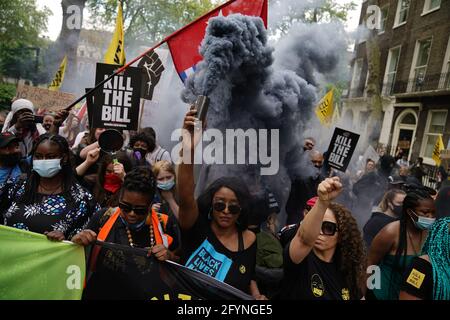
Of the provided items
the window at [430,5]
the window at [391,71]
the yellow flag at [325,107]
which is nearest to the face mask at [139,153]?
the yellow flag at [325,107]

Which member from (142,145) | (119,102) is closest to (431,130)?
(142,145)

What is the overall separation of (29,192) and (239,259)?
4.46 ft

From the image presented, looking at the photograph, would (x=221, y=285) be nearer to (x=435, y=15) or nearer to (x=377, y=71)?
(x=435, y=15)

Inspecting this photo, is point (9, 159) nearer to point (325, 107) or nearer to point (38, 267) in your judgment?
point (38, 267)

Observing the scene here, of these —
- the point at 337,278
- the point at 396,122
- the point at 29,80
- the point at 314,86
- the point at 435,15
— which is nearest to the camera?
the point at 337,278

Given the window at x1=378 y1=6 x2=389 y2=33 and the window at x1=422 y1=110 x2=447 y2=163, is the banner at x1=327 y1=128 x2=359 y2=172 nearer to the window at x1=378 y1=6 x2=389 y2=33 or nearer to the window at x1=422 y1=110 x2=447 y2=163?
the window at x1=422 y1=110 x2=447 y2=163

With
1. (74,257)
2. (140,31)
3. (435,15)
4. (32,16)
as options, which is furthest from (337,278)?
(32,16)

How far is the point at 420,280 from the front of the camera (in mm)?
1749

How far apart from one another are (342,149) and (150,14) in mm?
21169

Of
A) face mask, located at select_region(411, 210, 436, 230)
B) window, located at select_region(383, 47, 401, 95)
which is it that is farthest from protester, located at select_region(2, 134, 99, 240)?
window, located at select_region(383, 47, 401, 95)

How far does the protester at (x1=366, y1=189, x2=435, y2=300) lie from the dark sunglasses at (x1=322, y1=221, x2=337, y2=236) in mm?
601

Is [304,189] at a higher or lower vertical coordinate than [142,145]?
lower

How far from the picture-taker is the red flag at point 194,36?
450cm
